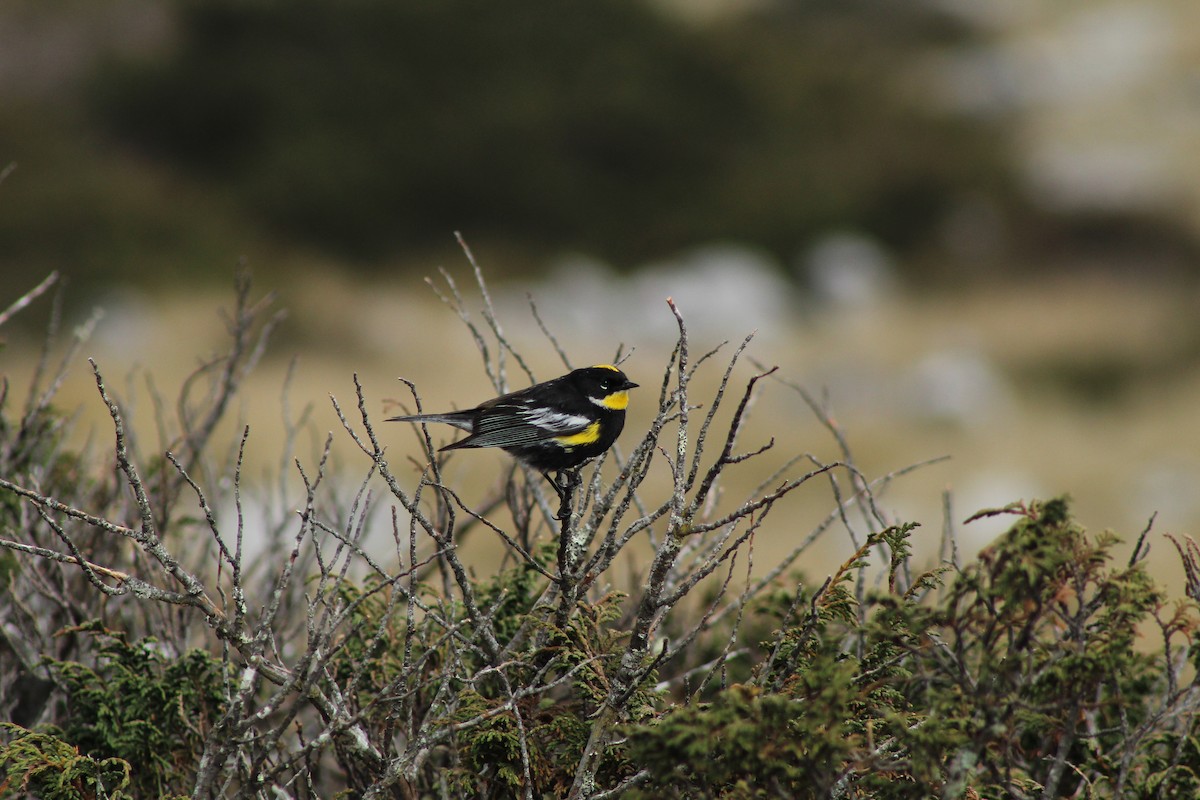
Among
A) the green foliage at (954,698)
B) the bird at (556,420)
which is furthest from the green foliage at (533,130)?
the green foliage at (954,698)

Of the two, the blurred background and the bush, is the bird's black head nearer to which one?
the bush

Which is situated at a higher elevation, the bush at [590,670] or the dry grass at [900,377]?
the dry grass at [900,377]

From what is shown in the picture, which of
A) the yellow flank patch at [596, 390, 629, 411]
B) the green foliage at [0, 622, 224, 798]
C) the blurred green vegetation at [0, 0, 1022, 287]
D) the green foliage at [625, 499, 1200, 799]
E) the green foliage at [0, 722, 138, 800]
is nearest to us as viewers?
the green foliage at [625, 499, 1200, 799]

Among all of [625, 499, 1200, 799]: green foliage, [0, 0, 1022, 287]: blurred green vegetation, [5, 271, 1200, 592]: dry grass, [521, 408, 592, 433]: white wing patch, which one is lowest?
[625, 499, 1200, 799]: green foliage

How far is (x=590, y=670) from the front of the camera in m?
3.21

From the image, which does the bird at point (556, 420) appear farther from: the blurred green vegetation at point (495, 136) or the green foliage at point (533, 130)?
the green foliage at point (533, 130)

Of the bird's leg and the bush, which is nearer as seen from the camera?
the bush

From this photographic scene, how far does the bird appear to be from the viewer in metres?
4.73

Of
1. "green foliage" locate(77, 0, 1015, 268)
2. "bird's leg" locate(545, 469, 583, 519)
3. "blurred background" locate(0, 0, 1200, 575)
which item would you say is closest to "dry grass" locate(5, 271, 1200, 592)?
"blurred background" locate(0, 0, 1200, 575)

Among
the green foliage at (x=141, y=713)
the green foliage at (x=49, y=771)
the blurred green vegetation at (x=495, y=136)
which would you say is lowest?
the green foliage at (x=49, y=771)

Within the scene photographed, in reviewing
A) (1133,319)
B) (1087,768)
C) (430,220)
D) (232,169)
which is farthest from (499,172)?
(1087,768)

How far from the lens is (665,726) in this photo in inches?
97.1

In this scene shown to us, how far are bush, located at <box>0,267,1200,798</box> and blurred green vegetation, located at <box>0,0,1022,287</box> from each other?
31.9 metres

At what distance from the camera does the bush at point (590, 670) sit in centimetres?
254
